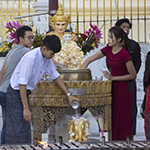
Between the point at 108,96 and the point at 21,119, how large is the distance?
87cm

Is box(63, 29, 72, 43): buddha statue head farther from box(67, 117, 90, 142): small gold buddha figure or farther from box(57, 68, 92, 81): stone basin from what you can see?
box(67, 117, 90, 142): small gold buddha figure

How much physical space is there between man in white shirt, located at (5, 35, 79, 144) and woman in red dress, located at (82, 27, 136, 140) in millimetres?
691

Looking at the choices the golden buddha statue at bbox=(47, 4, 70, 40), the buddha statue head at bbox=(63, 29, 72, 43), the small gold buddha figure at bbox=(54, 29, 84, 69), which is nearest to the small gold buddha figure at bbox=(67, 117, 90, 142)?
the small gold buddha figure at bbox=(54, 29, 84, 69)

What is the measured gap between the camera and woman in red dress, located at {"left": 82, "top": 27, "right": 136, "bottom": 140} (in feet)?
11.5

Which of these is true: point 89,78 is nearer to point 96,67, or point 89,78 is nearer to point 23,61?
point 23,61

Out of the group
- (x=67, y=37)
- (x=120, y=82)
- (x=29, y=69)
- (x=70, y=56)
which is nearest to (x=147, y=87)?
(x=120, y=82)

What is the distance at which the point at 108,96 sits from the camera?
3525mm

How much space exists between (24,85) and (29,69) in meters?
0.12

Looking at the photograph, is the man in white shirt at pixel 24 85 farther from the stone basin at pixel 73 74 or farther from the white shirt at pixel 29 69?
the stone basin at pixel 73 74

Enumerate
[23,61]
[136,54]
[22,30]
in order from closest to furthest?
[23,61], [22,30], [136,54]

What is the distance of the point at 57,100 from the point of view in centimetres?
341

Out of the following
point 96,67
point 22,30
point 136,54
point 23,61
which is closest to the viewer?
point 23,61

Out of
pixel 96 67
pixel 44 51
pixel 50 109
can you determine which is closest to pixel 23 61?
pixel 44 51

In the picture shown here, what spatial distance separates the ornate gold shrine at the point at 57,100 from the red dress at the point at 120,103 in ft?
0.28
